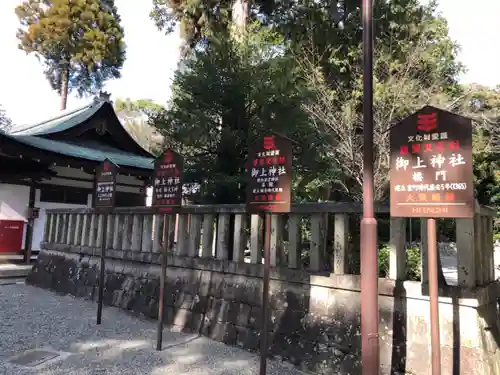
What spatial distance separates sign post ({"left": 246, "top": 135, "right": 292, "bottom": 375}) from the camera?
3770mm

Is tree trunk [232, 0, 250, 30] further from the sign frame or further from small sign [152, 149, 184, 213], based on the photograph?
small sign [152, 149, 184, 213]

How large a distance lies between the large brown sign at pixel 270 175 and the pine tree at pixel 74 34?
71.2ft

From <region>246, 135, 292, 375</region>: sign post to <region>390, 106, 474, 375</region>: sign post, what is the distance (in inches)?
39.7

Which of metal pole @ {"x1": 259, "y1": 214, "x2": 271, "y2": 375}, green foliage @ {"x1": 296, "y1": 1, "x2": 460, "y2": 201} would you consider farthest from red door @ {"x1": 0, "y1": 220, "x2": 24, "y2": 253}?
metal pole @ {"x1": 259, "y1": 214, "x2": 271, "y2": 375}

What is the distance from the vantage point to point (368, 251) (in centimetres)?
319

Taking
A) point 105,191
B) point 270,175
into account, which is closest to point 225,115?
point 105,191

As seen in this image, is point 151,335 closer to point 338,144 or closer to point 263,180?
point 263,180

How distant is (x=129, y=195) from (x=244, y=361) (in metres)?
11.5

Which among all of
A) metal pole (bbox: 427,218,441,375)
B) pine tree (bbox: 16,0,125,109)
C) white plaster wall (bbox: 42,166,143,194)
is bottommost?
metal pole (bbox: 427,218,441,375)

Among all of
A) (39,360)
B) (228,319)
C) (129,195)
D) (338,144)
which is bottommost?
(39,360)

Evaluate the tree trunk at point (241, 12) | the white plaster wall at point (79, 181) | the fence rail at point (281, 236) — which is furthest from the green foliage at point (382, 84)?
the white plaster wall at point (79, 181)

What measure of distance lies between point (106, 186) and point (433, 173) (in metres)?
5.09

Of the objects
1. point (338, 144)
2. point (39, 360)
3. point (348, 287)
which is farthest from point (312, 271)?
point (338, 144)

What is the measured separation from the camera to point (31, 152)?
10758 millimetres
